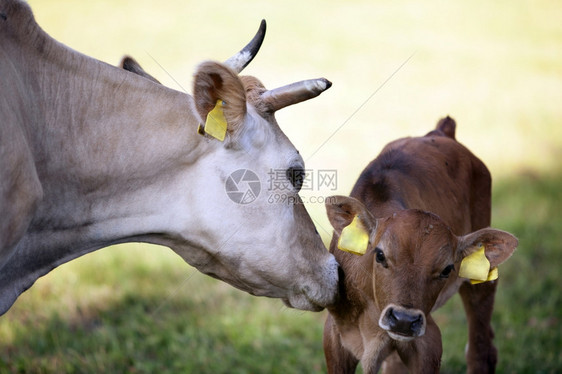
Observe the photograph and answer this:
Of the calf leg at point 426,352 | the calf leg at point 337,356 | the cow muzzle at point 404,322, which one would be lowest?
the calf leg at point 337,356

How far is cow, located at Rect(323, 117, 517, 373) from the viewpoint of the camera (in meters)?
4.10

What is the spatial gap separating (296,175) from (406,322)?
3.32 ft

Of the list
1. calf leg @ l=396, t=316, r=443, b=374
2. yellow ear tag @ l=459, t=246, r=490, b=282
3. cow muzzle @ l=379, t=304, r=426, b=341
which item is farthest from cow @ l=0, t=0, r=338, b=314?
yellow ear tag @ l=459, t=246, r=490, b=282

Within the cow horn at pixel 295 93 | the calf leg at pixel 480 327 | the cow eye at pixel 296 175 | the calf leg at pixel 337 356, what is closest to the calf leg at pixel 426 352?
the calf leg at pixel 337 356

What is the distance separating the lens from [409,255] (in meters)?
4.14

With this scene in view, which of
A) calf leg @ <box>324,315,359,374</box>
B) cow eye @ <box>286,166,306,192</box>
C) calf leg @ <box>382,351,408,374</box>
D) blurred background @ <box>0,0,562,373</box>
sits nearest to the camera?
cow eye @ <box>286,166,306,192</box>

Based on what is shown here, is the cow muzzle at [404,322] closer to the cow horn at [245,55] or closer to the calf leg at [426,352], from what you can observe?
the calf leg at [426,352]

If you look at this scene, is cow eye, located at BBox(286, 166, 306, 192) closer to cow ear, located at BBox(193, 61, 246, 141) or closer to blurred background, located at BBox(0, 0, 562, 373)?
cow ear, located at BBox(193, 61, 246, 141)

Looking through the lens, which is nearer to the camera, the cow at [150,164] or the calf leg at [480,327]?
the cow at [150,164]

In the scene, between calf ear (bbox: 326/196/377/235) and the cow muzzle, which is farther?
calf ear (bbox: 326/196/377/235)

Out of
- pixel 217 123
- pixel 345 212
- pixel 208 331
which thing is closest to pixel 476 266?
pixel 345 212

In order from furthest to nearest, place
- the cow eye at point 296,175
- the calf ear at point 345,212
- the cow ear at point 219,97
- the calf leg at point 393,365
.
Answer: the calf leg at point 393,365
the calf ear at point 345,212
the cow eye at point 296,175
the cow ear at point 219,97

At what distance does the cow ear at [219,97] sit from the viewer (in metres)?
3.64

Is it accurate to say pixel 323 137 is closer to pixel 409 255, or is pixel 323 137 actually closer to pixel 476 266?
pixel 476 266
